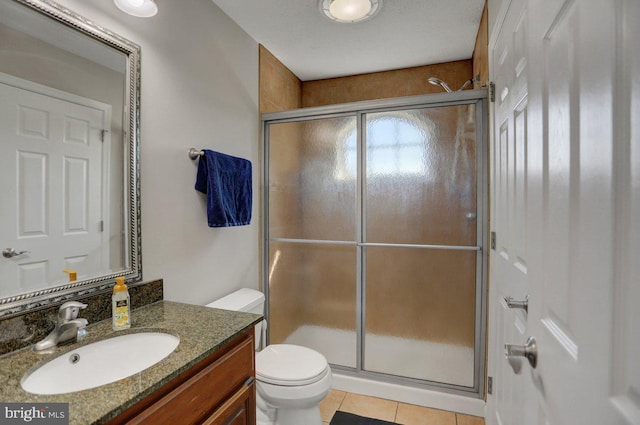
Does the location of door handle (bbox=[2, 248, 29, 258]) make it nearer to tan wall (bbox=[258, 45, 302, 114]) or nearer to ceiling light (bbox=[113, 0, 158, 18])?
ceiling light (bbox=[113, 0, 158, 18])

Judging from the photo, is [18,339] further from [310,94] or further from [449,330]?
[310,94]

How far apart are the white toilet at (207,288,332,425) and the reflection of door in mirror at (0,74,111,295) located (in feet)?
2.63

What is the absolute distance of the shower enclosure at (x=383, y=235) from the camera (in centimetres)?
201

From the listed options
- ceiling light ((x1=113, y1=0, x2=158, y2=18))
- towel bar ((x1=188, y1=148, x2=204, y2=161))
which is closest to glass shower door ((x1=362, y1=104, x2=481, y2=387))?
towel bar ((x1=188, y1=148, x2=204, y2=161))

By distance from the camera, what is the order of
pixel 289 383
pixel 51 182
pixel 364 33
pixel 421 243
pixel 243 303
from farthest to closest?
1. pixel 364 33
2. pixel 421 243
3. pixel 243 303
4. pixel 289 383
5. pixel 51 182

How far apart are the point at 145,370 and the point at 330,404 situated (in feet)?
5.12

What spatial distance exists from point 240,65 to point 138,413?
204 cm

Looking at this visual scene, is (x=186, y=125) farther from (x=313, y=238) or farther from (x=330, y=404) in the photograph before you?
(x=330, y=404)

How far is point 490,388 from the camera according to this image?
1780 millimetres

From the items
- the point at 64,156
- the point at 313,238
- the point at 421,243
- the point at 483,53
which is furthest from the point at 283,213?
the point at 483,53

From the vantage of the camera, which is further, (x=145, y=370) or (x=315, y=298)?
(x=315, y=298)

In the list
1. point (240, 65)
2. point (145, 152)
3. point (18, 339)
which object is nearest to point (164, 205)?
point (145, 152)

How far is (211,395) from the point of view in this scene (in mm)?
1059

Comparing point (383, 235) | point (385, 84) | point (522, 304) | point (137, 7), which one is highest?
point (385, 84)
